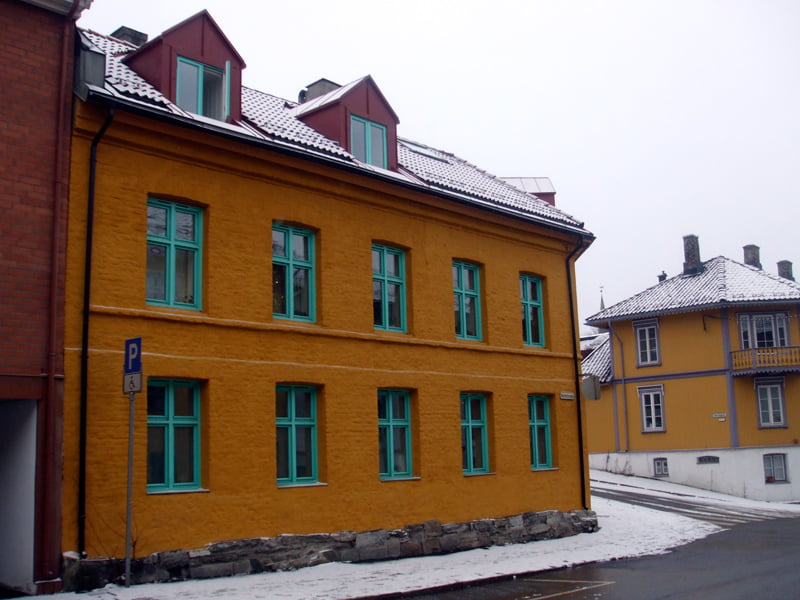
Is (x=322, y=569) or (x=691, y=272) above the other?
(x=691, y=272)

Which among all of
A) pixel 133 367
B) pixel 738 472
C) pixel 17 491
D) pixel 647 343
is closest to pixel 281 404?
pixel 133 367

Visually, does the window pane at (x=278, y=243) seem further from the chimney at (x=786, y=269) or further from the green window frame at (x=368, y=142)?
the chimney at (x=786, y=269)

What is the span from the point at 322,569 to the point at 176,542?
2533 mm

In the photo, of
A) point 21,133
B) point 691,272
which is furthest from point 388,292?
point 691,272

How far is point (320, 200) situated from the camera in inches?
609

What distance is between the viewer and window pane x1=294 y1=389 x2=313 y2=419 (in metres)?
14.8

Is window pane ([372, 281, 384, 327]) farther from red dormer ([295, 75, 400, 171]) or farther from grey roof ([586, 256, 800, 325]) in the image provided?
grey roof ([586, 256, 800, 325])

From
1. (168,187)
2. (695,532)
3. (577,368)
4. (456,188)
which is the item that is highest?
(456,188)

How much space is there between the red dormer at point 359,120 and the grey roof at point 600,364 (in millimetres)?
23147

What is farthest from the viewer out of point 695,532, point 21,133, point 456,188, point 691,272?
point 691,272

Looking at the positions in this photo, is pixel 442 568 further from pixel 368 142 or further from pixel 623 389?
pixel 623 389

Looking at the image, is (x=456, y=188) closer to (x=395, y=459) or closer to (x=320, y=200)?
(x=320, y=200)

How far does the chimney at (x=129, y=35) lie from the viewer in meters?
18.2

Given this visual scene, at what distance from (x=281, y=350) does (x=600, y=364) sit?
28615mm
